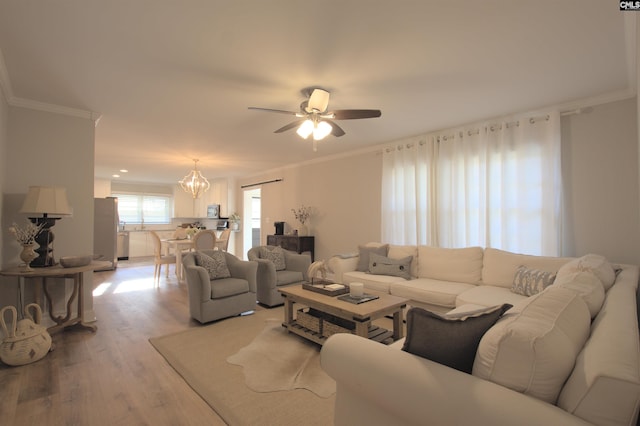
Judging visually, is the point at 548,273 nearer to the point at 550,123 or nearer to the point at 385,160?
the point at 550,123

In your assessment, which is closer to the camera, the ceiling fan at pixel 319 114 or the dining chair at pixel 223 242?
the ceiling fan at pixel 319 114

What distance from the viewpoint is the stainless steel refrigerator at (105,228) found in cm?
709

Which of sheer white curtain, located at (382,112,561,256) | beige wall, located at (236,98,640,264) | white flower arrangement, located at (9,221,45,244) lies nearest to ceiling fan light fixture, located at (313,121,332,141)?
sheer white curtain, located at (382,112,561,256)

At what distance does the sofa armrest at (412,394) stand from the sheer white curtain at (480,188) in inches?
124

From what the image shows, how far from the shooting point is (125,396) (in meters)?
2.10

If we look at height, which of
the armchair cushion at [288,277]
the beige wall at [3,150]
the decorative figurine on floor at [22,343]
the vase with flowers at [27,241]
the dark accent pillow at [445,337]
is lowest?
the decorative figurine on floor at [22,343]

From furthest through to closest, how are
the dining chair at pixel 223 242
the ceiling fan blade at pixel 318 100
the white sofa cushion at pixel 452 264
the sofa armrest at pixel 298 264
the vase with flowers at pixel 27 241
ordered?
the dining chair at pixel 223 242, the sofa armrest at pixel 298 264, the white sofa cushion at pixel 452 264, the vase with flowers at pixel 27 241, the ceiling fan blade at pixel 318 100

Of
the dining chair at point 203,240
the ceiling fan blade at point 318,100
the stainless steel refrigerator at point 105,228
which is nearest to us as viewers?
the ceiling fan blade at point 318,100

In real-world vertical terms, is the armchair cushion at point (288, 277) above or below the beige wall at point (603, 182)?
below

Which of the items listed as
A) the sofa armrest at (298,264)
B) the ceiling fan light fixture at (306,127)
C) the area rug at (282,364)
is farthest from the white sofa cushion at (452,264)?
the ceiling fan light fixture at (306,127)

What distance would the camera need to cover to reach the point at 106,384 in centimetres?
225

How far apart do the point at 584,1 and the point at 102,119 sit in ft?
15.5

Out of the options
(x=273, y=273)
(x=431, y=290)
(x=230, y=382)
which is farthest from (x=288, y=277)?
(x=230, y=382)

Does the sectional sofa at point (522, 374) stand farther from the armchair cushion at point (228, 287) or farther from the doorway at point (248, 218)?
the doorway at point (248, 218)
